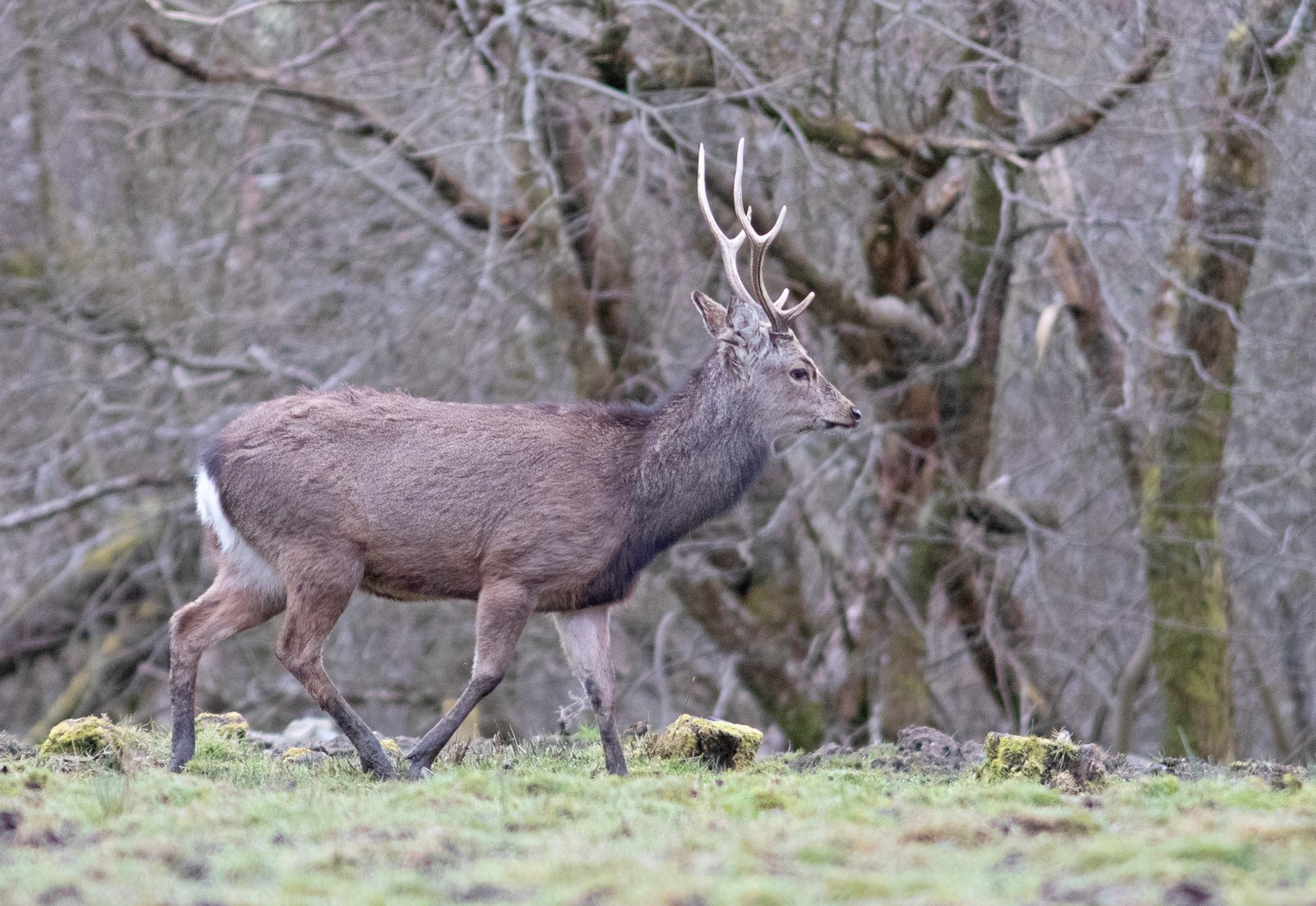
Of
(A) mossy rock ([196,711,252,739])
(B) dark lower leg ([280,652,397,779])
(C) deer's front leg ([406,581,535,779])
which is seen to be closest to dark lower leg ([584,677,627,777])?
(C) deer's front leg ([406,581,535,779])

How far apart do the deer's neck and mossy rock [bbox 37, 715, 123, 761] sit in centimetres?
271

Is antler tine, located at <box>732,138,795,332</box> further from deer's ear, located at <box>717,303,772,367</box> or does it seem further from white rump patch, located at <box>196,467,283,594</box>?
white rump patch, located at <box>196,467,283,594</box>

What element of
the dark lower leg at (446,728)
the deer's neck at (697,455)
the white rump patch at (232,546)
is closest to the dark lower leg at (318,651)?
the dark lower leg at (446,728)

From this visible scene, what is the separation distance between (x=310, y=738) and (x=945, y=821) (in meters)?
5.34

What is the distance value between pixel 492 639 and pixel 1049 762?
8.35 ft

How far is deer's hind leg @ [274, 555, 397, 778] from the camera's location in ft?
24.4

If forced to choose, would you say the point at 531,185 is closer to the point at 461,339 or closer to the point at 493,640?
the point at 461,339

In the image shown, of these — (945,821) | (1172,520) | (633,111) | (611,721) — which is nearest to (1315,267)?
(1172,520)

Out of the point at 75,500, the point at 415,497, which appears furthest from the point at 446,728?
the point at 75,500

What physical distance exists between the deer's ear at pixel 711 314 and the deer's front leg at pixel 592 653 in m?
1.55

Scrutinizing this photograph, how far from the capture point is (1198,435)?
1245cm

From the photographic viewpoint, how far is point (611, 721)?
7719mm

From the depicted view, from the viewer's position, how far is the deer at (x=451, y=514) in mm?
7551

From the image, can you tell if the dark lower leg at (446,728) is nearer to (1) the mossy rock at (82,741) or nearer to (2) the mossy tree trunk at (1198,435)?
(1) the mossy rock at (82,741)
